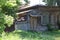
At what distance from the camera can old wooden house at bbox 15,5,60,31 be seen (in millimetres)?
31141

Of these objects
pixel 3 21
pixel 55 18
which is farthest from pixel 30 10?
pixel 3 21

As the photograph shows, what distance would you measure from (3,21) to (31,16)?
15.9 metres

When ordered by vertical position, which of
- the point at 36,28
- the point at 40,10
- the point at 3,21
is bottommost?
the point at 36,28

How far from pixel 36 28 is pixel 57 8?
3.99m

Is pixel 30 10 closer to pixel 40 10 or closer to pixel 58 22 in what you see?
pixel 40 10

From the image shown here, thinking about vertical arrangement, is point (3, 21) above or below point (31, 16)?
above

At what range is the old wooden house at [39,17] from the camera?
31141 mm

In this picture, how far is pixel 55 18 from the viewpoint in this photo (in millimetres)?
31938

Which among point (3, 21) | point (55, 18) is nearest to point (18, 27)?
→ point (55, 18)

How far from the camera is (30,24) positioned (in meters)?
31.1

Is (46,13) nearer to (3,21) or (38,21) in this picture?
(38,21)

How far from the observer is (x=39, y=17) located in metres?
31.7

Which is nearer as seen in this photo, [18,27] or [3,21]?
[3,21]

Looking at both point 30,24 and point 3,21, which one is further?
point 30,24
